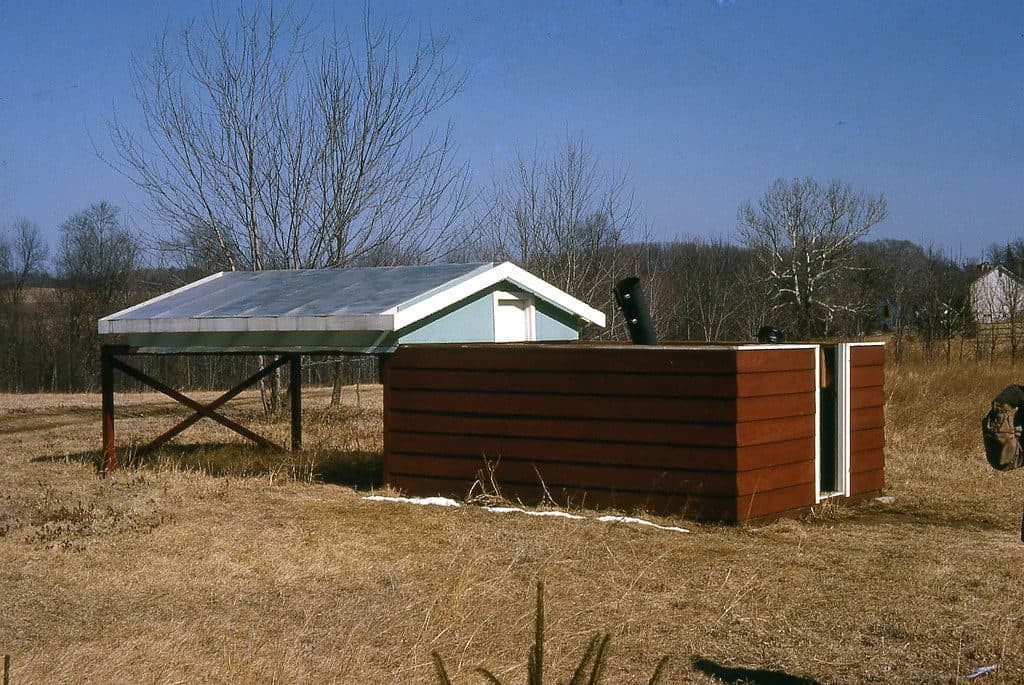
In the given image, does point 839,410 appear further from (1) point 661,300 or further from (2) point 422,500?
(1) point 661,300

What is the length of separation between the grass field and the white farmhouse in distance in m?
14.5

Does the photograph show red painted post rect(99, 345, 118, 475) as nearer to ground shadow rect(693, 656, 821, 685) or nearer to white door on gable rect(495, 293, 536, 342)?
white door on gable rect(495, 293, 536, 342)

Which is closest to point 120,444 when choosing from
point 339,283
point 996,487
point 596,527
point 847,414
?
point 339,283

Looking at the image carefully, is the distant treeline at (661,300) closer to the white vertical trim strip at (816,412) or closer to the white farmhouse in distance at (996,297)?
the white farmhouse in distance at (996,297)

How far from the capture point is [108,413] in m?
12.6

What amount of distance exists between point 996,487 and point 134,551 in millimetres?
8523

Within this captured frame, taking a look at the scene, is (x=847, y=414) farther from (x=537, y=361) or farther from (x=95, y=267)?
(x=95, y=267)

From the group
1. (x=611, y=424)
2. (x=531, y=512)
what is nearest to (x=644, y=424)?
A: (x=611, y=424)

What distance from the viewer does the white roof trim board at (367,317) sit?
425 inches

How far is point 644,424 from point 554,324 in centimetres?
435

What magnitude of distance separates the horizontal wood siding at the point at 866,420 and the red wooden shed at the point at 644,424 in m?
0.02

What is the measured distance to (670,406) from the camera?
948cm

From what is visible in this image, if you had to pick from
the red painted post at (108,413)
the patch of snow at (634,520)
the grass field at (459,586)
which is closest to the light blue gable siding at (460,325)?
the grass field at (459,586)

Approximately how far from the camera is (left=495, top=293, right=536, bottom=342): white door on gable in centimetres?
1276
